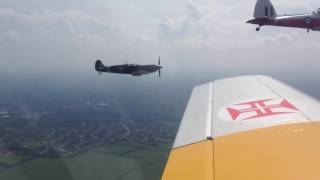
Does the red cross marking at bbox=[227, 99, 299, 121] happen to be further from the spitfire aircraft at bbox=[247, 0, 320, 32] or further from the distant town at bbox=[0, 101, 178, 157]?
the distant town at bbox=[0, 101, 178, 157]

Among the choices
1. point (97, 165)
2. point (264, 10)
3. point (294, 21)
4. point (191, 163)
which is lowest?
point (97, 165)

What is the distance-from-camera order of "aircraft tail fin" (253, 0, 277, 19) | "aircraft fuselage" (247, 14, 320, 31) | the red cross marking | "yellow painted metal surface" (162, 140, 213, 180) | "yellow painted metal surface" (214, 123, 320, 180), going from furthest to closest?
"aircraft tail fin" (253, 0, 277, 19)
"aircraft fuselage" (247, 14, 320, 31)
the red cross marking
"yellow painted metal surface" (162, 140, 213, 180)
"yellow painted metal surface" (214, 123, 320, 180)

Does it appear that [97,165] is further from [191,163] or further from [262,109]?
[191,163]

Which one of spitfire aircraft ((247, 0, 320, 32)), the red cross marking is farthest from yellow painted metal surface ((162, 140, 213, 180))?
spitfire aircraft ((247, 0, 320, 32))

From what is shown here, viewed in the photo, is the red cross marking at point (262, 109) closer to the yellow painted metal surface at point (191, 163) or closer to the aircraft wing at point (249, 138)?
the aircraft wing at point (249, 138)

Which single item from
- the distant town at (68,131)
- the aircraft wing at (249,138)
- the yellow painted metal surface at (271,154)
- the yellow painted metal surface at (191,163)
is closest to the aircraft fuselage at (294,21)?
the aircraft wing at (249,138)

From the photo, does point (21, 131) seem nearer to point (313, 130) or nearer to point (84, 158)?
point (84, 158)

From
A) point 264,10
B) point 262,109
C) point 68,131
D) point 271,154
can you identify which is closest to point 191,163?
point 271,154

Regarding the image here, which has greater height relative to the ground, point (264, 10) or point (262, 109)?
point (264, 10)

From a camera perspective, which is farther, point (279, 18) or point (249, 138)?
point (279, 18)
